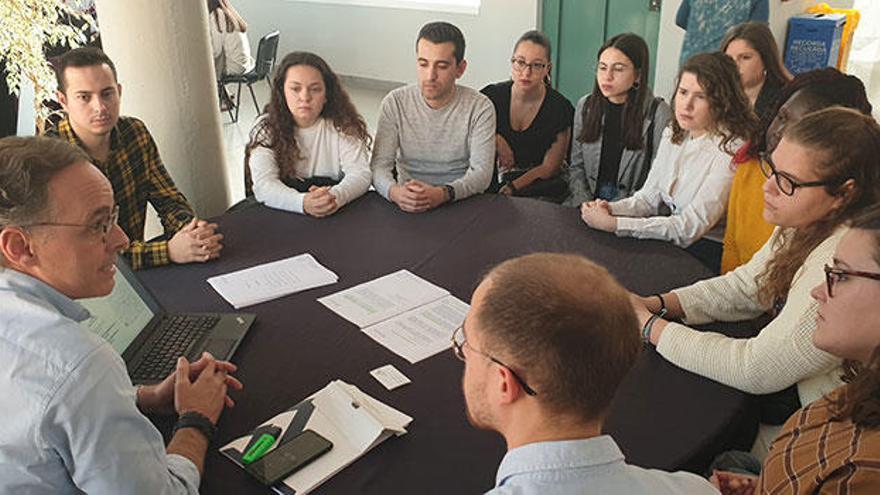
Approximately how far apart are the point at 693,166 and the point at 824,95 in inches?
19.5

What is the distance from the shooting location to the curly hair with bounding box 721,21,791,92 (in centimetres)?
367

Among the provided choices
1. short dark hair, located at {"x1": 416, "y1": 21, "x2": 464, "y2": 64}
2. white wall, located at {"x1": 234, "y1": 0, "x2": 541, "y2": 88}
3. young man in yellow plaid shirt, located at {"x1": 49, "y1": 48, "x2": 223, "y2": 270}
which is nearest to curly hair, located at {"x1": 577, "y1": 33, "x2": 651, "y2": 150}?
short dark hair, located at {"x1": 416, "y1": 21, "x2": 464, "y2": 64}

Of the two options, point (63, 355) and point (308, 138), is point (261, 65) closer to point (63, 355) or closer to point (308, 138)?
point (308, 138)

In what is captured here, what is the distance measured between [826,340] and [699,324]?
2.10ft

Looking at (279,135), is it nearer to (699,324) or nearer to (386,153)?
(386,153)

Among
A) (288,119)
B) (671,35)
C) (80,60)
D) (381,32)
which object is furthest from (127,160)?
(381,32)

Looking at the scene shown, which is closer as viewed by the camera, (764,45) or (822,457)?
(822,457)

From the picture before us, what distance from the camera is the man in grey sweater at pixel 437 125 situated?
318 centimetres

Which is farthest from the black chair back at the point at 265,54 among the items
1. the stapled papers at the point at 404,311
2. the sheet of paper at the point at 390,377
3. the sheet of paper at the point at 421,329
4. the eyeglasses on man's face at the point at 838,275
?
the eyeglasses on man's face at the point at 838,275

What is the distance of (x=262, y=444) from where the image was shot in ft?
5.02

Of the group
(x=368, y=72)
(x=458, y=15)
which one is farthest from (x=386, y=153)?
(x=368, y=72)

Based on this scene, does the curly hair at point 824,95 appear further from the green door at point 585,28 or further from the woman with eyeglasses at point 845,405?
the green door at point 585,28

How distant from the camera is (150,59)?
3.21m

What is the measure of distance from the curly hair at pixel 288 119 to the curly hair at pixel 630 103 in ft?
3.81
